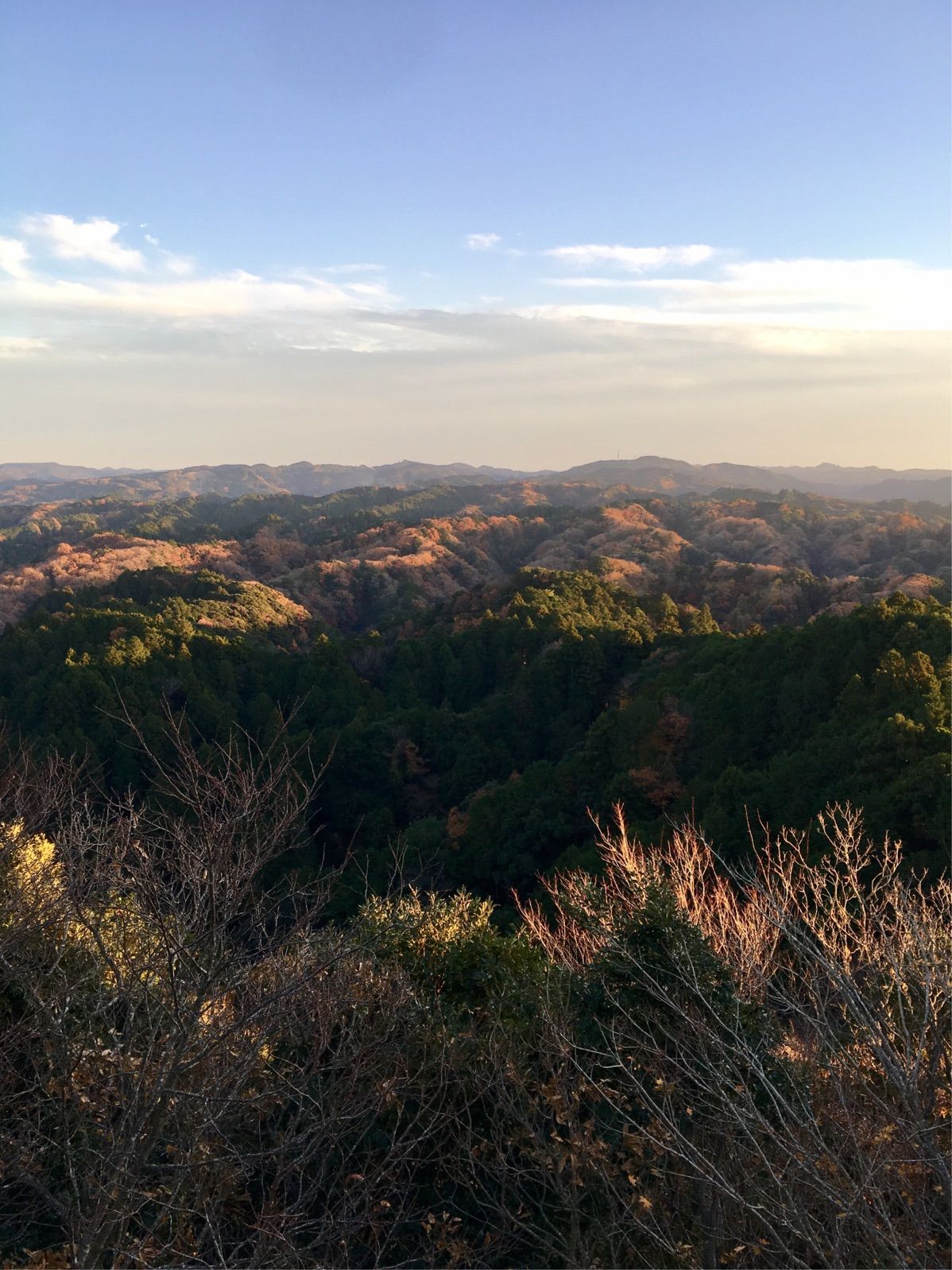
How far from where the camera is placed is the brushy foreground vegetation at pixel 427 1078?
5.61m

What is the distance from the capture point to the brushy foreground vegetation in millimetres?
5613

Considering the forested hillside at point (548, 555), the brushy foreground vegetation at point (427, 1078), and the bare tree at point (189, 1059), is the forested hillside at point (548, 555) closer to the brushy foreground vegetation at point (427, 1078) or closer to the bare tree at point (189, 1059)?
the brushy foreground vegetation at point (427, 1078)

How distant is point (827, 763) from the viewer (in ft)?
67.5

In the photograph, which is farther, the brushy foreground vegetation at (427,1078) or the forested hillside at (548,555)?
the forested hillside at (548,555)

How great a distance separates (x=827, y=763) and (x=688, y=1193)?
1455cm

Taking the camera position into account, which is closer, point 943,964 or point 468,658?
point 943,964

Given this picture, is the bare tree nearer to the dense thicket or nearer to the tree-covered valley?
the tree-covered valley

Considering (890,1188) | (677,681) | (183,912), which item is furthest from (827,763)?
(183,912)

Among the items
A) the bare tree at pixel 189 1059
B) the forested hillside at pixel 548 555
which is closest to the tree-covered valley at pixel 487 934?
the bare tree at pixel 189 1059

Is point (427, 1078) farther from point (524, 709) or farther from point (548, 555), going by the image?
point (548, 555)

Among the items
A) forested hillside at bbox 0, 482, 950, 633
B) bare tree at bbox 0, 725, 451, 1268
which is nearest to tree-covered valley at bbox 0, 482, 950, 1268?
bare tree at bbox 0, 725, 451, 1268

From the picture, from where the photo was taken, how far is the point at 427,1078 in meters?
10.2

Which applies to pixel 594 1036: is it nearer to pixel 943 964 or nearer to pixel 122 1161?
pixel 943 964

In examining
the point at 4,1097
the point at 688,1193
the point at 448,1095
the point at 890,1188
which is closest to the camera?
the point at 890,1188
